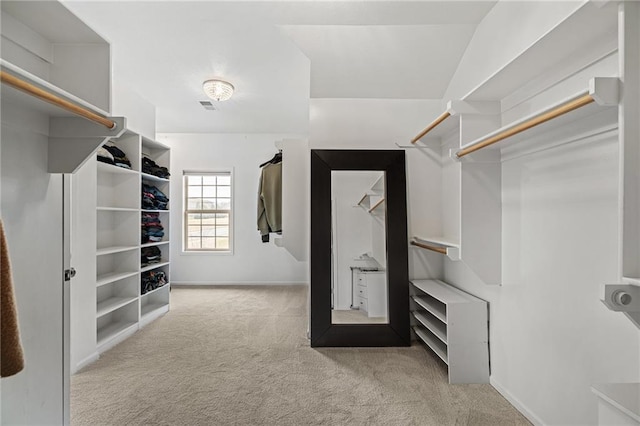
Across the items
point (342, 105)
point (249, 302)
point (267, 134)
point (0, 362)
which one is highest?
point (267, 134)

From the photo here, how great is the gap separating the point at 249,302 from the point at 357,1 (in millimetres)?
3570

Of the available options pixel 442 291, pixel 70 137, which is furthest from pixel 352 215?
pixel 70 137

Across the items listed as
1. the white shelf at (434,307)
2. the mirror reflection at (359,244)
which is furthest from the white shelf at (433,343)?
the mirror reflection at (359,244)

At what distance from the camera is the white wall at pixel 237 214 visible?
18.6 ft

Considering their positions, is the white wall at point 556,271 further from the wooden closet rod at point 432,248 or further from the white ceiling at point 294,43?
the white ceiling at point 294,43

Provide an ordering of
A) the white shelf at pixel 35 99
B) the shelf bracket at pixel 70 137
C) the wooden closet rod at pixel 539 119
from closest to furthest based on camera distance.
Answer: the white shelf at pixel 35 99
the wooden closet rod at pixel 539 119
the shelf bracket at pixel 70 137

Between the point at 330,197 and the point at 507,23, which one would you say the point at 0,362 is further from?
the point at 507,23

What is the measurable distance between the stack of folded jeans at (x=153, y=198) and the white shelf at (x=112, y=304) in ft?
3.12

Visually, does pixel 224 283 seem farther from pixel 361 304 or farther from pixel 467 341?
pixel 467 341

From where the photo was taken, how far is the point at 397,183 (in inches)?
117

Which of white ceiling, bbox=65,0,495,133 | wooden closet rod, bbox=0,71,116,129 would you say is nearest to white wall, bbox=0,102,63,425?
wooden closet rod, bbox=0,71,116,129

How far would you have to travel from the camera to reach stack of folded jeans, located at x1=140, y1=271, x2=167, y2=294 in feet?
11.9

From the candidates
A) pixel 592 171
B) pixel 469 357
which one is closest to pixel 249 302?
pixel 469 357

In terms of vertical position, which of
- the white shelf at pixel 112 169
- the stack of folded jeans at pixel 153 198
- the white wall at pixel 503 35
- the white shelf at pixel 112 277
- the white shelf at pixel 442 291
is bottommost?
the white shelf at pixel 442 291
